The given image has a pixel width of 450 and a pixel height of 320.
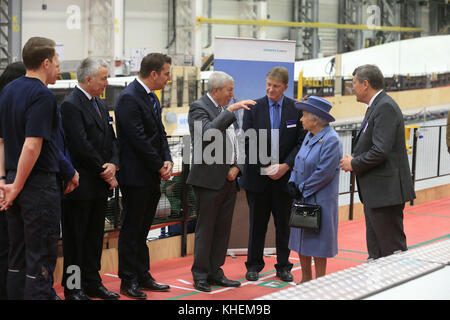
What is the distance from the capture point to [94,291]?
383 centimetres

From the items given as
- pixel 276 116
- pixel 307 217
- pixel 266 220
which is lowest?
pixel 266 220

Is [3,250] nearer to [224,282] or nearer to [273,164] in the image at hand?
[224,282]

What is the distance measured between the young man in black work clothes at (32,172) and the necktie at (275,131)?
1887 mm

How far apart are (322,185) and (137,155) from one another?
1218 millimetres

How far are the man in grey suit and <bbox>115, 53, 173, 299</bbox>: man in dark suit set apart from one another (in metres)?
0.25

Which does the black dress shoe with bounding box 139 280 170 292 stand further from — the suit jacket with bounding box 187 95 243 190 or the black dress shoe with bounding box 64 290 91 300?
the suit jacket with bounding box 187 95 243 190

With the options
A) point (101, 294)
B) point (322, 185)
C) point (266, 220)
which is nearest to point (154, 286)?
point (101, 294)

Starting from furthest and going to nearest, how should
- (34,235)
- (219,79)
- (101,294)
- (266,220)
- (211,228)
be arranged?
(266,220) → (211,228) → (219,79) → (101,294) → (34,235)

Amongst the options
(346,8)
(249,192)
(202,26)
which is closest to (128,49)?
(202,26)

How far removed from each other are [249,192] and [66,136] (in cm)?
153

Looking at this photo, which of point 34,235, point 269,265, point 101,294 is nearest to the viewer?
point 34,235

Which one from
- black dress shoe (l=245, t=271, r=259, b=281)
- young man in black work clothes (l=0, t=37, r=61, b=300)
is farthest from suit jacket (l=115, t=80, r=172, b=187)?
black dress shoe (l=245, t=271, r=259, b=281)

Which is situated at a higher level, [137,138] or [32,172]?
[137,138]

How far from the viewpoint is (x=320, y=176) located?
12.1ft
